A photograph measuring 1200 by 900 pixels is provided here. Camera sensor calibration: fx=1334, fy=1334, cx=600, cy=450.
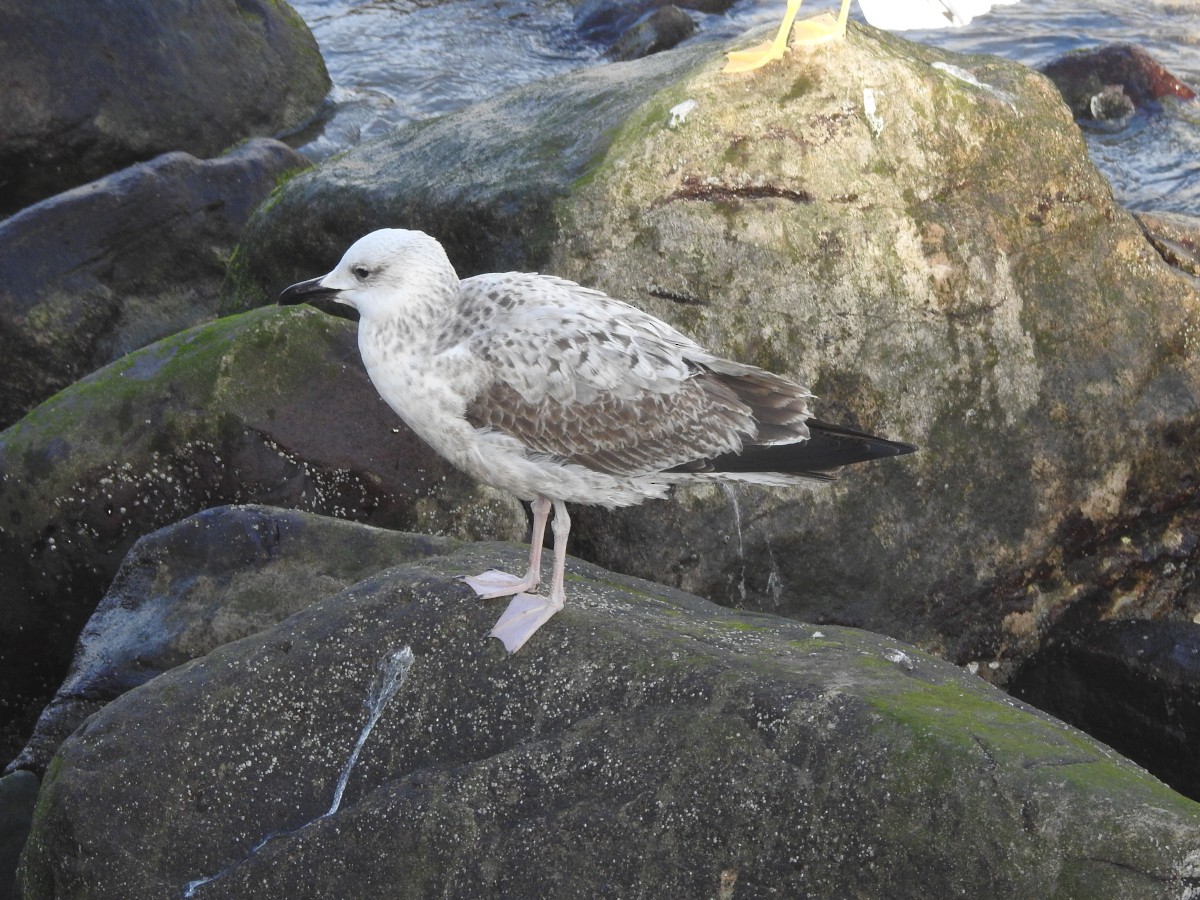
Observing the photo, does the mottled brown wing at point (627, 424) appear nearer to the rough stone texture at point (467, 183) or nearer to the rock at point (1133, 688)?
the rough stone texture at point (467, 183)

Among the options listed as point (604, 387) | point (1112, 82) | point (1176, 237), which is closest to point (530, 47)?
point (1112, 82)

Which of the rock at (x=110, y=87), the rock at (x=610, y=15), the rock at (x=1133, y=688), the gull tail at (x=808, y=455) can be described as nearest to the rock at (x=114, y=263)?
the rock at (x=110, y=87)

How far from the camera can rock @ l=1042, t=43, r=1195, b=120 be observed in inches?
507

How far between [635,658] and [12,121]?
28.2ft

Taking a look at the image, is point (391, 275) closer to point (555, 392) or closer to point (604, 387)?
point (555, 392)

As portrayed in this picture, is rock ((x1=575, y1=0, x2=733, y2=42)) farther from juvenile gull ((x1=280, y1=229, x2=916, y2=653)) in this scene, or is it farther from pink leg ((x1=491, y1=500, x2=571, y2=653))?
pink leg ((x1=491, y1=500, x2=571, y2=653))

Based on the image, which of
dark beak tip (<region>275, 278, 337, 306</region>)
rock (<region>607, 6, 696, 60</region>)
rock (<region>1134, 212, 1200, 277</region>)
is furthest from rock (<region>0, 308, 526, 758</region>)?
rock (<region>607, 6, 696, 60</region>)

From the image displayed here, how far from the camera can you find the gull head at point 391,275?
452cm

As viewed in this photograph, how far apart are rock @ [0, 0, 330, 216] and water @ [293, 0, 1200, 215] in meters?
1.06

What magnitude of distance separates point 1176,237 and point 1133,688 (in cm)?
291

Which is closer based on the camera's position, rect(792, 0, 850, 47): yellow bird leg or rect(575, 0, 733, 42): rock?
rect(792, 0, 850, 47): yellow bird leg

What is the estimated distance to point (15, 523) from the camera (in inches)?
227

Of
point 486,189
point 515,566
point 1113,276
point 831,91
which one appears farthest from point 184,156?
point 1113,276

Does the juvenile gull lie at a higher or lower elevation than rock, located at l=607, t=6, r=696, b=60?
higher
